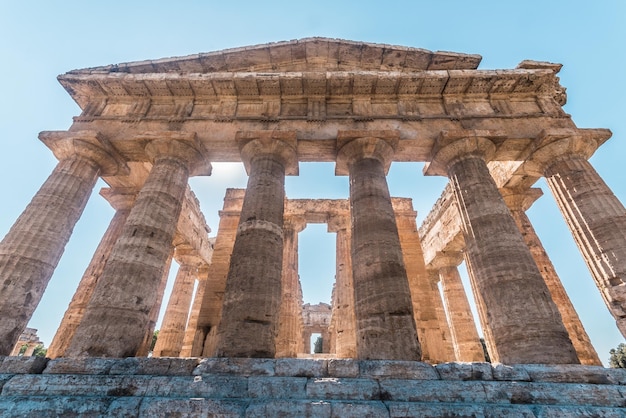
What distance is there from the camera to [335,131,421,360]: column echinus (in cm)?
654

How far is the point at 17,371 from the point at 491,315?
934 cm

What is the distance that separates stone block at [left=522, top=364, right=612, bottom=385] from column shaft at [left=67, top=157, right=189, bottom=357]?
26.0 ft

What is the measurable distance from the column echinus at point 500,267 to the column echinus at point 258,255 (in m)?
5.05

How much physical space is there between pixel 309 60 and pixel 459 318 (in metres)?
13.5

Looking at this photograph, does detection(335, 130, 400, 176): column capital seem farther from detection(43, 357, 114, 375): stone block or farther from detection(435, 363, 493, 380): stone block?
detection(43, 357, 114, 375): stone block

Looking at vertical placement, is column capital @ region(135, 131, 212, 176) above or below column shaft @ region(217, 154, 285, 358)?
above

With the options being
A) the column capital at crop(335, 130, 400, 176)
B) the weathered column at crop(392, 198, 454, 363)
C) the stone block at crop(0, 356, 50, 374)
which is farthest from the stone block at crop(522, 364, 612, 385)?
the stone block at crop(0, 356, 50, 374)

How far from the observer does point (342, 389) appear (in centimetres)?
471

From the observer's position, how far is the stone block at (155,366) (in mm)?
5191

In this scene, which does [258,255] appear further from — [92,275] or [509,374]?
[92,275]

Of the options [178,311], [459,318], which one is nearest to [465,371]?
[459,318]

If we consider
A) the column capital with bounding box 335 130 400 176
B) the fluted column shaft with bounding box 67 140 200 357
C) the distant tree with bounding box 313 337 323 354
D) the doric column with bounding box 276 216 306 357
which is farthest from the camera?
the distant tree with bounding box 313 337 323 354

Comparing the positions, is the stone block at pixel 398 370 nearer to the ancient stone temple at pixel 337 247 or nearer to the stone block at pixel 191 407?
the ancient stone temple at pixel 337 247

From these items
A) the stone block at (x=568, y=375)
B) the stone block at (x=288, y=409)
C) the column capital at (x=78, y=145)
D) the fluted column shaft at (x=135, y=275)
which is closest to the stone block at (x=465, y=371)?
the stone block at (x=568, y=375)
